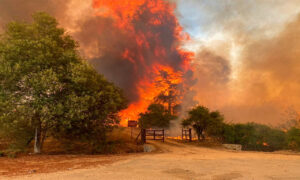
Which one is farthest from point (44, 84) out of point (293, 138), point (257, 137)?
point (293, 138)

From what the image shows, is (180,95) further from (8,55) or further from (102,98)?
(8,55)

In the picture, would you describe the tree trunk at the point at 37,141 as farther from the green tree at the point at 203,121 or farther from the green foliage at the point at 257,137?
the green tree at the point at 203,121

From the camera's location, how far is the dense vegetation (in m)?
24.6

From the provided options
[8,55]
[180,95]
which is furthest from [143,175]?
[180,95]

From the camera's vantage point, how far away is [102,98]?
68.2 ft

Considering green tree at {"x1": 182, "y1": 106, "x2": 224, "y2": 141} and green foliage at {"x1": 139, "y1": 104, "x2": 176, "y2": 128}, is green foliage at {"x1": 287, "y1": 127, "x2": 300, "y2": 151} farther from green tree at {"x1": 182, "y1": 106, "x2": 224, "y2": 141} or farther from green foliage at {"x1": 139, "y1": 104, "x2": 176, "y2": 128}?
green foliage at {"x1": 139, "y1": 104, "x2": 176, "y2": 128}

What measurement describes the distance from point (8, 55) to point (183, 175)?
16680 mm

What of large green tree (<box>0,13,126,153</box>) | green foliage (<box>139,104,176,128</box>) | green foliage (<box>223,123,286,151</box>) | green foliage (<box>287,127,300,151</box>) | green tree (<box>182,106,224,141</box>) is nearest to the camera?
large green tree (<box>0,13,126,153</box>)

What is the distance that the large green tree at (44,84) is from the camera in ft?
55.4

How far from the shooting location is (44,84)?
647 inches

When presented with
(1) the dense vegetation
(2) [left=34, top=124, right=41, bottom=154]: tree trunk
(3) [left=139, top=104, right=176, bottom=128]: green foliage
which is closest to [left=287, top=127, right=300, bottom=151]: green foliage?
(1) the dense vegetation

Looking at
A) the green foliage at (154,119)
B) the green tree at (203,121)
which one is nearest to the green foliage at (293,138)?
the green tree at (203,121)

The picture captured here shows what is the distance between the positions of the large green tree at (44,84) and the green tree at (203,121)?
2099cm

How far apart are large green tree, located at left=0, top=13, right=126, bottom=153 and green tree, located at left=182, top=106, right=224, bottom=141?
21.0m
